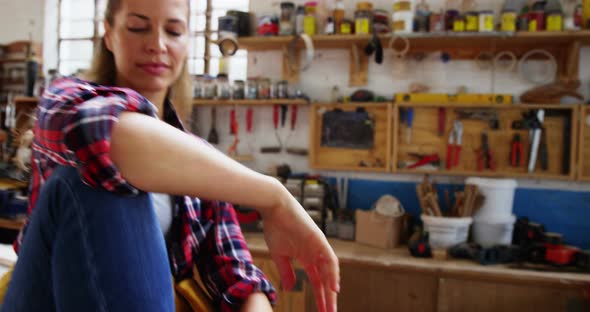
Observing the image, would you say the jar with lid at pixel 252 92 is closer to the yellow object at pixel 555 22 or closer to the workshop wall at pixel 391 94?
the workshop wall at pixel 391 94

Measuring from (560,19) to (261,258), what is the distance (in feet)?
6.40

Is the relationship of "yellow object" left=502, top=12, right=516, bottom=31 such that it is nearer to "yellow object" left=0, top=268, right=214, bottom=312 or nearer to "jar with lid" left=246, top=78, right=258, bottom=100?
"jar with lid" left=246, top=78, right=258, bottom=100

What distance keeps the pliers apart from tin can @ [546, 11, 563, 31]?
2.17 feet

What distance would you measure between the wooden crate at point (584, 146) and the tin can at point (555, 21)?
1.42ft

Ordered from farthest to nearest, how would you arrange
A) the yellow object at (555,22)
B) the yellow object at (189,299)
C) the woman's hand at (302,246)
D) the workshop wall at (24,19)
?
the workshop wall at (24,19) < the yellow object at (555,22) < the yellow object at (189,299) < the woman's hand at (302,246)

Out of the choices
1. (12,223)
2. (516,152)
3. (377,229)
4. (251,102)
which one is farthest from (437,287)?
(12,223)

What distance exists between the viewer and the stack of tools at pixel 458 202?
246cm

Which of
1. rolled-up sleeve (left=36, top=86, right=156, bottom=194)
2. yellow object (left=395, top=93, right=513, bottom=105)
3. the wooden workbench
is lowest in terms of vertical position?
the wooden workbench

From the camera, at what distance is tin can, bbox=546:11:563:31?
2508mm

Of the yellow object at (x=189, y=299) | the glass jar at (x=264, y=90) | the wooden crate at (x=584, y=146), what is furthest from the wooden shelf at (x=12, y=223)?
the wooden crate at (x=584, y=146)

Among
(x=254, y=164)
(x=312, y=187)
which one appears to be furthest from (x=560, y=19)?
(x=254, y=164)

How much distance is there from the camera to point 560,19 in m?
2.51

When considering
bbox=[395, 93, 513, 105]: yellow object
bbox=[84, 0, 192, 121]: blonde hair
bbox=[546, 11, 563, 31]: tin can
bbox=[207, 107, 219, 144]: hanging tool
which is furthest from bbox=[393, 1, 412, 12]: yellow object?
bbox=[84, 0, 192, 121]: blonde hair

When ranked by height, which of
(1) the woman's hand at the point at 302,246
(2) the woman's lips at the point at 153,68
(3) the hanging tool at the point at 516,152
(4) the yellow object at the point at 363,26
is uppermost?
(4) the yellow object at the point at 363,26
